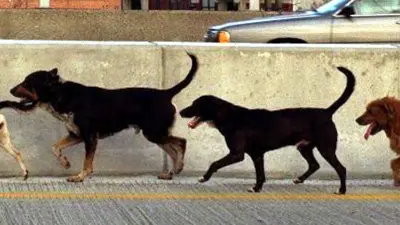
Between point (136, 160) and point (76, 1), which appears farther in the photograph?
point (76, 1)

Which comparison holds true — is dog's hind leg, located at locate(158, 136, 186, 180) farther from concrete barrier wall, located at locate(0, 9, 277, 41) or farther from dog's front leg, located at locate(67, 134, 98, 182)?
concrete barrier wall, located at locate(0, 9, 277, 41)

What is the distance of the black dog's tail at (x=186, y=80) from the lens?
8172 millimetres

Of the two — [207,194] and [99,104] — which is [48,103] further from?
[207,194]

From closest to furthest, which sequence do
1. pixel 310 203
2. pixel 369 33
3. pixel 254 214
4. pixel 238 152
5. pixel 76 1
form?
pixel 254 214 → pixel 310 203 → pixel 238 152 → pixel 369 33 → pixel 76 1

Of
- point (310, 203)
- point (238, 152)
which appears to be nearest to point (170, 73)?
point (238, 152)

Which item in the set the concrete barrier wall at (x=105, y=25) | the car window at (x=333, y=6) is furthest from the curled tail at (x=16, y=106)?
the concrete barrier wall at (x=105, y=25)

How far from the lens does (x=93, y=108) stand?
802cm

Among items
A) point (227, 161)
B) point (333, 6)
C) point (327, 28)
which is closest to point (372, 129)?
point (227, 161)

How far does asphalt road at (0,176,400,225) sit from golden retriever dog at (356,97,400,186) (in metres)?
0.28

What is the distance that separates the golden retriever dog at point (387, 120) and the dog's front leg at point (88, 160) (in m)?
2.57

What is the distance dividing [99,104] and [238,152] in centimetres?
142

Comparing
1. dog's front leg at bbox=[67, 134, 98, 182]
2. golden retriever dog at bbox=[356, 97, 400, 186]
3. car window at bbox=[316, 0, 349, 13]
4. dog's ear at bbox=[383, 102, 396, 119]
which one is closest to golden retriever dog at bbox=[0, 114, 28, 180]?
dog's front leg at bbox=[67, 134, 98, 182]

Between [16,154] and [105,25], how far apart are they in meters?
11.1

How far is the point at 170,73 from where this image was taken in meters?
8.23
